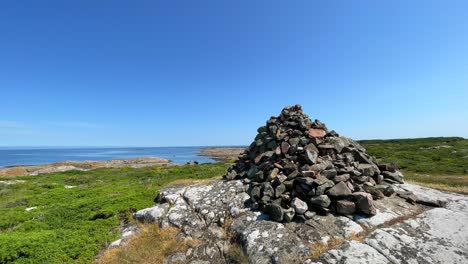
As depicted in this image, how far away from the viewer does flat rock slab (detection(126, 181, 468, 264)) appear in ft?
25.3

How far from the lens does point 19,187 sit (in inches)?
1009

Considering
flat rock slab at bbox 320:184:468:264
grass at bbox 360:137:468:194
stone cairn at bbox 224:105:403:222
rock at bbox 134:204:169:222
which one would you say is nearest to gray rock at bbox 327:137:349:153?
stone cairn at bbox 224:105:403:222

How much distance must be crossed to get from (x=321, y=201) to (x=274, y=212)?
2112 mm

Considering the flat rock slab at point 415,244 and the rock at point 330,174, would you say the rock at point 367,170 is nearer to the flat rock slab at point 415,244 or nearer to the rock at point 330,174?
the rock at point 330,174

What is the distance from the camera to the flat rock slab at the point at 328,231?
7.70m

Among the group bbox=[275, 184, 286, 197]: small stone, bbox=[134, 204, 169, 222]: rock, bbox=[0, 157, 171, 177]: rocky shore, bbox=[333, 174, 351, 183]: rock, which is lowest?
bbox=[0, 157, 171, 177]: rocky shore

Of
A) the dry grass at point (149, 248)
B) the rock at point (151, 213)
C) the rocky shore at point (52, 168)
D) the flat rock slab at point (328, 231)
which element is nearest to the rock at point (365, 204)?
the flat rock slab at point (328, 231)

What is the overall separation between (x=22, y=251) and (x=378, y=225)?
14541 mm

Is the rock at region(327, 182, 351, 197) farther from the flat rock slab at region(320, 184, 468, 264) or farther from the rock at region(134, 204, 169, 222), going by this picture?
the rock at region(134, 204, 169, 222)

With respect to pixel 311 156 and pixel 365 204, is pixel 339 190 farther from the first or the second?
pixel 311 156

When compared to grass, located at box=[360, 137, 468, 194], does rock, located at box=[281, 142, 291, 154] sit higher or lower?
higher

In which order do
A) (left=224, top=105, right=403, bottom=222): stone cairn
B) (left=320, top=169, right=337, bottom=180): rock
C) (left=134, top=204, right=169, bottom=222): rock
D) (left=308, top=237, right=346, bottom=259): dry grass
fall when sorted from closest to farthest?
(left=308, top=237, right=346, bottom=259): dry grass → (left=224, top=105, right=403, bottom=222): stone cairn → (left=320, top=169, right=337, bottom=180): rock → (left=134, top=204, right=169, bottom=222): rock

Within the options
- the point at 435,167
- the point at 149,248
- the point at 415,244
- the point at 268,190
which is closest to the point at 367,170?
the point at 415,244

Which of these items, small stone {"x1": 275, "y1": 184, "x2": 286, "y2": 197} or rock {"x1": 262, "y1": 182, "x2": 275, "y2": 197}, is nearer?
small stone {"x1": 275, "y1": 184, "x2": 286, "y2": 197}
